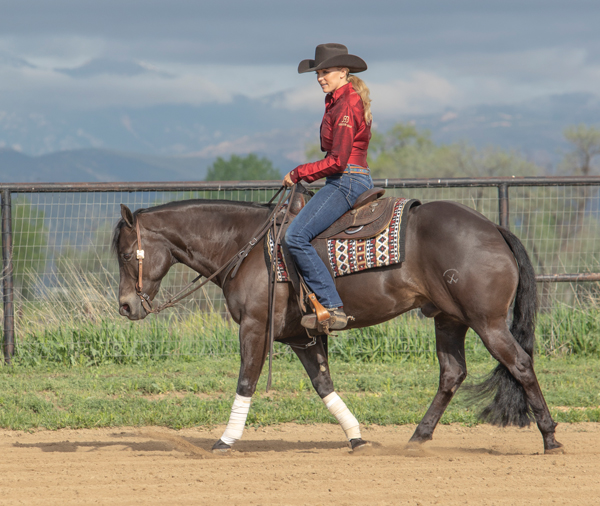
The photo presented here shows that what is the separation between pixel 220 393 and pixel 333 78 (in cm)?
353

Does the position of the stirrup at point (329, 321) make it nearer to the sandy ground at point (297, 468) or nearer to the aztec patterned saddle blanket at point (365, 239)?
the aztec patterned saddle blanket at point (365, 239)

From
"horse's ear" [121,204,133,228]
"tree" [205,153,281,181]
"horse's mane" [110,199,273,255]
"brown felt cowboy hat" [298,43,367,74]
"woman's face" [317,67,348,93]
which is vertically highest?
"tree" [205,153,281,181]

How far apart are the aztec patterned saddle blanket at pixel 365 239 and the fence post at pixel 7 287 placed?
A: 4.26 metres

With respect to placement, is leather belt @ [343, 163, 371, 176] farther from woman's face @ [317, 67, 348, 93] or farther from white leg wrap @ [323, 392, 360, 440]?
white leg wrap @ [323, 392, 360, 440]

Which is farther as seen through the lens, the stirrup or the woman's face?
the woman's face

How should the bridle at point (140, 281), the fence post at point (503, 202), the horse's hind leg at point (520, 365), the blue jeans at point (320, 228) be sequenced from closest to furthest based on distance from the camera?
the horse's hind leg at point (520, 365) < the blue jeans at point (320, 228) < the bridle at point (140, 281) < the fence post at point (503, 202)

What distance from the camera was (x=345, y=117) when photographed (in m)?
4.51

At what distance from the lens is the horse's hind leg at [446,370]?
5.02 meters

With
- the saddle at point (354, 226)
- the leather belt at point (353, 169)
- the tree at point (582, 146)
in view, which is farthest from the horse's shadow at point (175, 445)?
the tree at point (582, 146)

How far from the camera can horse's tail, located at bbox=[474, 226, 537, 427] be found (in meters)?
4.66

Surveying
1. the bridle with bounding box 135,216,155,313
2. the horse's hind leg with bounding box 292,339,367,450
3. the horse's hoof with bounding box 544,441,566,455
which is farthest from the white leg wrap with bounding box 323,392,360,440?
the bridle with bounding box 135,216,155,313

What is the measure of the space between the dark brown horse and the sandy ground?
31 cm

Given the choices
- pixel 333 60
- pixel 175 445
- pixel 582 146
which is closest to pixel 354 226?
pixel 333 60

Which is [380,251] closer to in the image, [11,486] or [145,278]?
[145,278]
